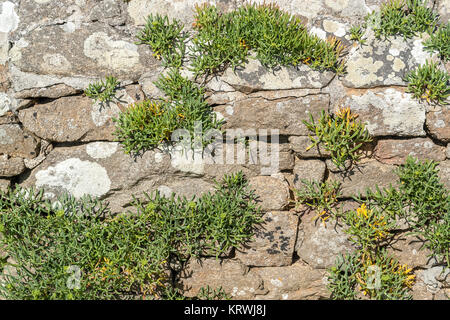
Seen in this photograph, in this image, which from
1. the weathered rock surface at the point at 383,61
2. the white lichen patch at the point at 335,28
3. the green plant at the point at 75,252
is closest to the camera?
the green plant at the point at 75,252

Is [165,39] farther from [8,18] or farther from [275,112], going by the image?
[8,18]

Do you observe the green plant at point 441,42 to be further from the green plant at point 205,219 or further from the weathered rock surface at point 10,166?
the weathered rock surface at point 10,166

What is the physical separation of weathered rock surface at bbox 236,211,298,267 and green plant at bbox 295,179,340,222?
24 centimetres

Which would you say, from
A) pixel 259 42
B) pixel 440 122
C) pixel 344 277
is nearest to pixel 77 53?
pixel 259 42

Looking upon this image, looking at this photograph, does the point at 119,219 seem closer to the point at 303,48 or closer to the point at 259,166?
the point at 259,166

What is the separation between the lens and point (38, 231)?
3.61m

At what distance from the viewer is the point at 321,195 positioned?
3648 millimetres

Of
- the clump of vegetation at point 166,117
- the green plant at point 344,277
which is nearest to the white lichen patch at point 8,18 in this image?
the clump of vegetation at point 166,117

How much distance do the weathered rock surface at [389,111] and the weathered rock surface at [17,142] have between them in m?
2.84

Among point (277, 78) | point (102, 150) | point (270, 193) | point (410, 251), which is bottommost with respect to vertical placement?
point (410, 251)

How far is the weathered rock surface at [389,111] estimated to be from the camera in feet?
11.6

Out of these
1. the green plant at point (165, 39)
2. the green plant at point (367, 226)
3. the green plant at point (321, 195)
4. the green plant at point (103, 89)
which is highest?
the green plant at point (165, 39)

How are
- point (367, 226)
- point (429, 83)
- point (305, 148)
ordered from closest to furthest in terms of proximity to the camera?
point (429, 83) → point (367, 226) → point (305, 148)

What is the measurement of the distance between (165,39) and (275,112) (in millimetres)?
1192
